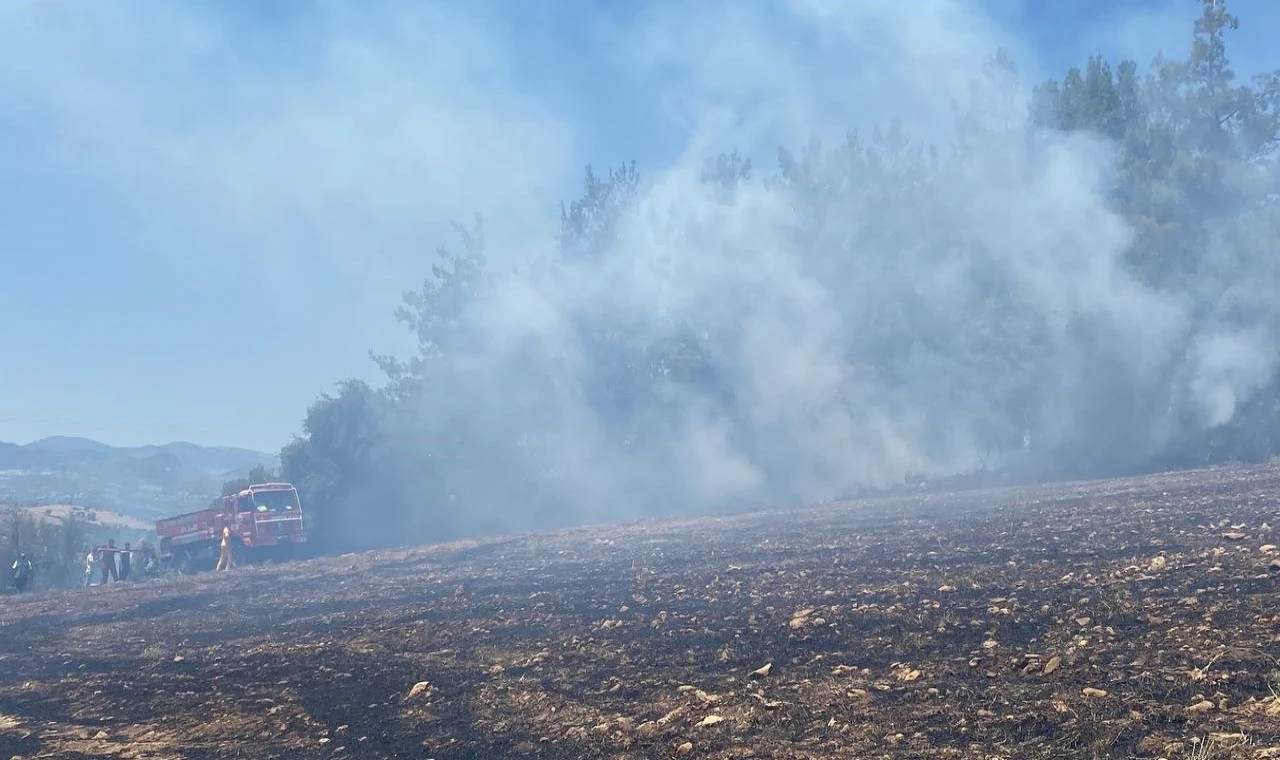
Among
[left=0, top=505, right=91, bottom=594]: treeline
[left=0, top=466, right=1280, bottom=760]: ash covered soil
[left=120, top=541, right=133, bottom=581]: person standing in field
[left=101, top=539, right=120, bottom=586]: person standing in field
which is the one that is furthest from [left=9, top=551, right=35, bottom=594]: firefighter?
[left=0, top=466, right=1280, bottom=760]: ash covered soil

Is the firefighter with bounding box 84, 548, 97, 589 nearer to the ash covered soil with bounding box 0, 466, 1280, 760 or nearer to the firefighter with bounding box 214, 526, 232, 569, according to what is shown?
the firefighter with bounding box 214, 526, 232, 569

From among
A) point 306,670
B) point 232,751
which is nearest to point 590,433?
point 306,670

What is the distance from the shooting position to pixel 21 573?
28391mm

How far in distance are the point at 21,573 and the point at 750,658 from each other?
26597mm

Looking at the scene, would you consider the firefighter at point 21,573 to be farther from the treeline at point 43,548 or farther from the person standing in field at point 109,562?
the person standing in field at point 109,562

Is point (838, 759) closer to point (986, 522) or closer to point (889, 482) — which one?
point (986, 522)

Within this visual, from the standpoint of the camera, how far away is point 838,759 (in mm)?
5805

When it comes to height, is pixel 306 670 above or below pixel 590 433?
below

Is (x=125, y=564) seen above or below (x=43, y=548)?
below

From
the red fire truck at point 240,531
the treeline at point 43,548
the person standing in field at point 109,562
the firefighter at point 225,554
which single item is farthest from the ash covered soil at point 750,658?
the red fire truck at point 240,531

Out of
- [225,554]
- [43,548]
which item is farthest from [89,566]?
[225,554]

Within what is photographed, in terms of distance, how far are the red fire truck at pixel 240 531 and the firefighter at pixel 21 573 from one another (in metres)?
4.85

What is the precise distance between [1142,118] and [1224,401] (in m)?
9.83

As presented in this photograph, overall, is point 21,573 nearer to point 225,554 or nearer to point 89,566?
point 89,566
